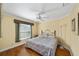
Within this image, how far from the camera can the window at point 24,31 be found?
5.68 ft

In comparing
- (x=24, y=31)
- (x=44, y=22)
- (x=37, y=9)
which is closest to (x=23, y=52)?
(x=24, y=31)

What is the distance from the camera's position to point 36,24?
171cm

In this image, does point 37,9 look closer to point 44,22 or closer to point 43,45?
point 44,22

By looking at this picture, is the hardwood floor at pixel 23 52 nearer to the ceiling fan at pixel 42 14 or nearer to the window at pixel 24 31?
the window at pixel 24 31

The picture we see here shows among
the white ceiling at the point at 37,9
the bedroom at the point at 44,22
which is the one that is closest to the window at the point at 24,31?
the bedroom at the point at 44,22

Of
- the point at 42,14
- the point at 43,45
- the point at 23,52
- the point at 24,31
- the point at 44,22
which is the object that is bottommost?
the point at 23,52

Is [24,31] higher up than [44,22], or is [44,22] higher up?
[44,22]

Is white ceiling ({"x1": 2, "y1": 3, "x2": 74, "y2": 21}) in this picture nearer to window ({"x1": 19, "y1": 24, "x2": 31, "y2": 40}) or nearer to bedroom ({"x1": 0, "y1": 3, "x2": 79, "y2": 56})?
bedroom ({"x1": 0, "y1": 3, "x2": 79, "y2": 56})

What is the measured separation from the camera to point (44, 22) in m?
1.69

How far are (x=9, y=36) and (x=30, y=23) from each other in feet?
1.32

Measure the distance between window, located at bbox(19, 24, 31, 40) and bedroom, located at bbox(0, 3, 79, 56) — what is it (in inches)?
2.1

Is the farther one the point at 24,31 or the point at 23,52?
the point at 24,31

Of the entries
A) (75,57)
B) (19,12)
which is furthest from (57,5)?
(75,57)

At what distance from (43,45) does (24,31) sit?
43 cm
